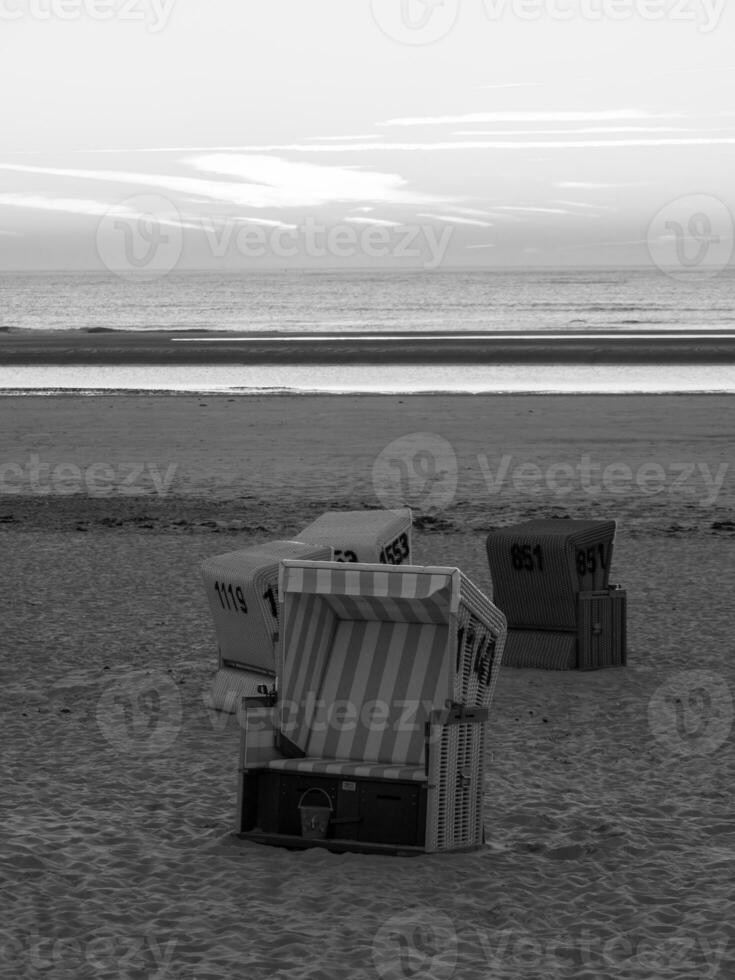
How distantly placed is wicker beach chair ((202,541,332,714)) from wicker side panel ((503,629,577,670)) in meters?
2.02

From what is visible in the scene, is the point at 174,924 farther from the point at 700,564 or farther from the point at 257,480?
the point at 257,480

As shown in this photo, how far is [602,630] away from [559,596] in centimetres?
40

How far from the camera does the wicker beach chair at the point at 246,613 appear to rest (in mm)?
8828

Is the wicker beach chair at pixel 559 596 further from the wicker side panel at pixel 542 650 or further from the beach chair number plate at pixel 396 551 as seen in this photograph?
the beach chair number plate at pixel 396 551

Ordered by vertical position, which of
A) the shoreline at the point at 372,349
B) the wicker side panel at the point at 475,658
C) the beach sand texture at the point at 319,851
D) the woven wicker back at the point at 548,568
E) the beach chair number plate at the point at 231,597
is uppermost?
the shoreline at the point at 372,349

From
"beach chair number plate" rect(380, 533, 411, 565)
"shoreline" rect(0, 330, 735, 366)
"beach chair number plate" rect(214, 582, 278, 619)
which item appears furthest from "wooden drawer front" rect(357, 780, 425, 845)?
"shoreline" rect(0, 330, 735, 366)

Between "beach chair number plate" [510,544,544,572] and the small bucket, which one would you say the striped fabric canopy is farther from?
"beach chair number plate" [510,544,544,572]

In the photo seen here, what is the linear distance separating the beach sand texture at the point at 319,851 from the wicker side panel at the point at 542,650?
5.8 inches

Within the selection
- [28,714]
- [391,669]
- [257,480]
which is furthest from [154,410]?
[391,669]

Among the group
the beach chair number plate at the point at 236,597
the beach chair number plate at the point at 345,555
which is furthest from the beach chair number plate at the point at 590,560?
the beach chair number plate at the point at 236,597

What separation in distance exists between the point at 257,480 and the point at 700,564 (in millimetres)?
8789

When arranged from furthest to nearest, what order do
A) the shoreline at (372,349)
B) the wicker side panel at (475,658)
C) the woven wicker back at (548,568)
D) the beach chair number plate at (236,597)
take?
1. the shoreline at (372,349)
2. the woven wicker back at (548,568)
3. the beach chair number plate at (236,597)
4. the wicker side panel at (475,658)

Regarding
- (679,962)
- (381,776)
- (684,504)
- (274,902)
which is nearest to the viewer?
(679,962)

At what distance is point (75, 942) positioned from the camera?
5699mm
